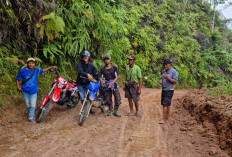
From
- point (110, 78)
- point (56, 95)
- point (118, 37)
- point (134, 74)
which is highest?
point (118, 37)

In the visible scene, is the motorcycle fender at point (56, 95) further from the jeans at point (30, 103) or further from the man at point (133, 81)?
the man at point (133, 81)

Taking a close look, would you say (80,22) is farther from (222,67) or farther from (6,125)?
(222,67)

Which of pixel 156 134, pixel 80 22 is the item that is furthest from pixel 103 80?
pixel 80 22

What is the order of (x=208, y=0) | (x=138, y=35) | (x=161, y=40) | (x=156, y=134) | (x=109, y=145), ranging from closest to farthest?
(x=109, y=145), (x=156, y=134), (x=138, y=35), (x=161, y=40), (x=208, y=0)

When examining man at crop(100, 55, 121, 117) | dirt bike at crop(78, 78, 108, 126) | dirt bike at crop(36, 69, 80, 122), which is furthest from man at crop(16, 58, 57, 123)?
man at crop(100, 55, 121, 117)

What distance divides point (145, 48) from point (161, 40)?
2.99m

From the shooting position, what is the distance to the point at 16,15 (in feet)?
19.3

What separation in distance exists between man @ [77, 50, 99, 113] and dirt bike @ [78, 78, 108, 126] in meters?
0.19

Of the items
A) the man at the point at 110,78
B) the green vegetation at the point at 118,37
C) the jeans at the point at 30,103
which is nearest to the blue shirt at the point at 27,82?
the jeans at the point at 30,103

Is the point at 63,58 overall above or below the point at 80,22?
below

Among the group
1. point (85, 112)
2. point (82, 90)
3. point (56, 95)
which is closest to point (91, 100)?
point (85, 112)

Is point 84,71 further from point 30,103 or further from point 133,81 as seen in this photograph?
point 30,103

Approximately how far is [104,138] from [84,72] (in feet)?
6.43

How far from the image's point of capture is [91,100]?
527 cm
